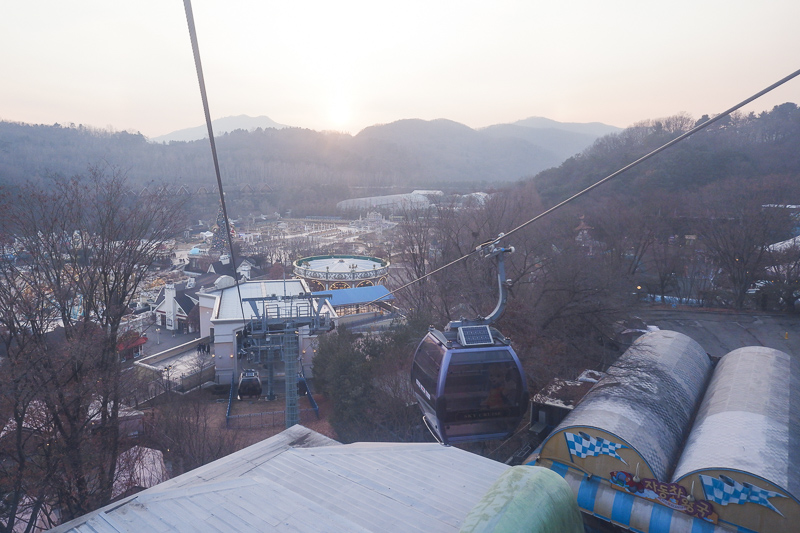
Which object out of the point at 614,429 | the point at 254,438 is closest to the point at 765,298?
the point at 614,429

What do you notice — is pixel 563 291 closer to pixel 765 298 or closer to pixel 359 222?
pixel 765 298

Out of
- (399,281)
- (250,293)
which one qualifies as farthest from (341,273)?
(250,293)

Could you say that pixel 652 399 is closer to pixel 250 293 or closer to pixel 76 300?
pixel 76 300

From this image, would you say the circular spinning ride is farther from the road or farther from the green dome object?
the green dome object

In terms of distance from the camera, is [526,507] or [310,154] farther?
[310,154]

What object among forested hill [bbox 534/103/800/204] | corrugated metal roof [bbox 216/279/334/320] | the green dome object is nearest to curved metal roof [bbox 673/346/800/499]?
the green dome object

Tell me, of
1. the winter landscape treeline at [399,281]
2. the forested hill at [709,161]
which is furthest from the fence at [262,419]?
the forested hill at [709,161]
